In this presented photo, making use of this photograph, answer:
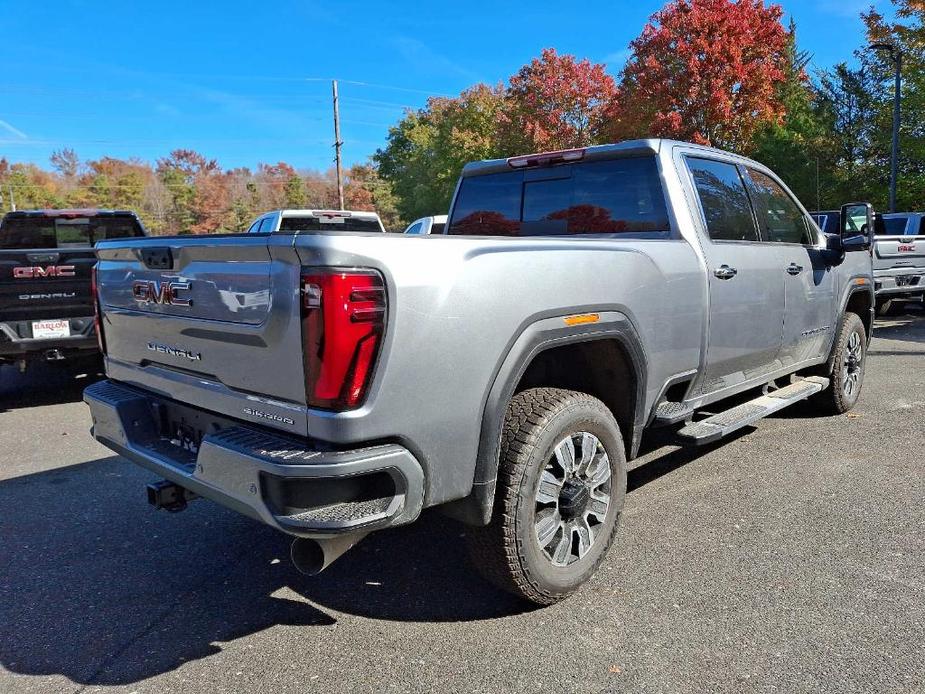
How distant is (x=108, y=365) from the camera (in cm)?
346

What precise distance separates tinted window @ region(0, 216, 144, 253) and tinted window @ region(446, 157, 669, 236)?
5163 mm

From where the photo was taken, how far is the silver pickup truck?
2.20 m

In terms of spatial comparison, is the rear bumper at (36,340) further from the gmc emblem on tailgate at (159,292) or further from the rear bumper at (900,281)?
the rear bumper at (900,281)

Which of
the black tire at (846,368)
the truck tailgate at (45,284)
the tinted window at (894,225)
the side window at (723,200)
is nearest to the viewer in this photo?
the side window at (723,200)

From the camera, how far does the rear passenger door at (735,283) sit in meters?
3.86

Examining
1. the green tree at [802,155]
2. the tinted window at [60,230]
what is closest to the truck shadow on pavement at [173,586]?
the tinted window at [60,230]

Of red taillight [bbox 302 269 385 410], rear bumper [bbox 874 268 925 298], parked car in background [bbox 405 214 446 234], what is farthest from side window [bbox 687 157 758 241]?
rear bumper [bbox 874 268 925 298]

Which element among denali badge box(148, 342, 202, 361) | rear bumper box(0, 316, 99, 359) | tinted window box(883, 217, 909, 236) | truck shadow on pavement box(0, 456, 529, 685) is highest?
tinted window box(883, 217, 909, 236)

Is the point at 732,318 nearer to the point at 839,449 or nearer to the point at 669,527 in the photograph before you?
the point at 669,527

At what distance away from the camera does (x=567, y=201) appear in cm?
421

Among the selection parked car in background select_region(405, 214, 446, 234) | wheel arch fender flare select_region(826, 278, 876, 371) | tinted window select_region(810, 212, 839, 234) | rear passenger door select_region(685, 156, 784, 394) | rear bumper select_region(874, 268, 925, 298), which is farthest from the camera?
parked car in background select_region(405, 214, 446, 234)

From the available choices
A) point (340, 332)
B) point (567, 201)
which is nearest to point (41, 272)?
point (567, 201)

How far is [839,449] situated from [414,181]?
4097cm

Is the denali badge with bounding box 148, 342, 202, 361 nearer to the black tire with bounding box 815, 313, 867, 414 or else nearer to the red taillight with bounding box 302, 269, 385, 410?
the red taillight with bounding box 302, 269, 385, 410
